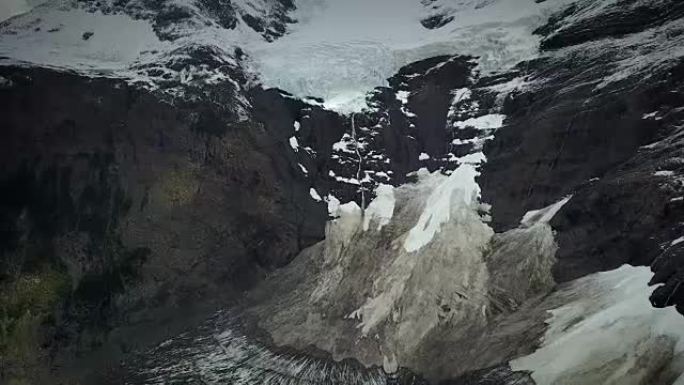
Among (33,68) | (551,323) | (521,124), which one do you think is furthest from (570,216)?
(33,68)

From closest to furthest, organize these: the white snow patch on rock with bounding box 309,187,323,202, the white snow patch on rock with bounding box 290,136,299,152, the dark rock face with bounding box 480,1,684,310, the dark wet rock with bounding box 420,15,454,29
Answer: the dark rock face with bounding box 480,1,684,310 → the white snow patch on rock with bounding box 309,187,323,202 → the white snow patch on rock with bounding box 290,136,299,152 → the dark wet rock with bounding box 420,15,454,29

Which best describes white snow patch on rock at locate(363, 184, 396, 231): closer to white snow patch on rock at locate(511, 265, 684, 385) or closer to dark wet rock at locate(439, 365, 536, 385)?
dark wet rock at locate(439, 365, 536, 385)

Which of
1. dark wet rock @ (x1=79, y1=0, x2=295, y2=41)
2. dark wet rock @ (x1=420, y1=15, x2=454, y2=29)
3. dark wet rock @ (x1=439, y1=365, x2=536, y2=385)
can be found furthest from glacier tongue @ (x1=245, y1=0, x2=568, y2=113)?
dark wet rock @ (x1=439, y1=365, x2=536, y2=385)

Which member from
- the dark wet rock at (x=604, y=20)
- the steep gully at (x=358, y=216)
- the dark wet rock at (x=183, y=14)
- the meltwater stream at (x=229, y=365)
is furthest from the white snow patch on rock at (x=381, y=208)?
the dark wet rock at (x=183, y=14)

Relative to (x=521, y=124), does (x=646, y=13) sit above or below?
above

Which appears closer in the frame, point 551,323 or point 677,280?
point 677,280

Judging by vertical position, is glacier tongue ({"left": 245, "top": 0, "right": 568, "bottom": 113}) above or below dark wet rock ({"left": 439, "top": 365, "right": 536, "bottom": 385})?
above

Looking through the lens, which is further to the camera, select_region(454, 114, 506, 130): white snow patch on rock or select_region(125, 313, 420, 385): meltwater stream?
select_region(454, 114, 506, 130): white snow patch on rock

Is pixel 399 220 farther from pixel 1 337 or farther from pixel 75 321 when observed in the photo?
pixel 1 337
